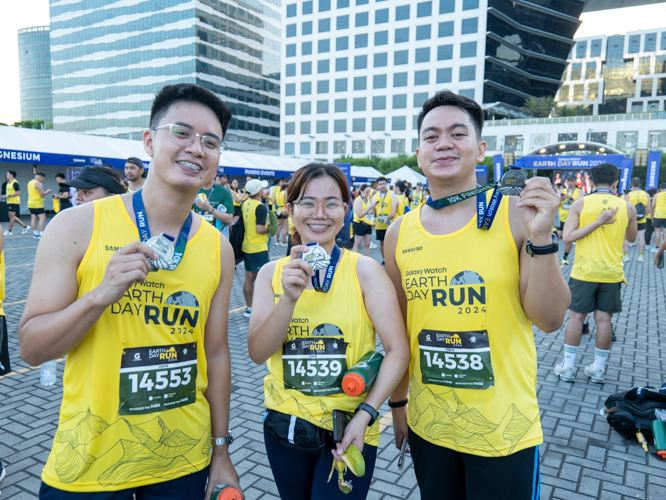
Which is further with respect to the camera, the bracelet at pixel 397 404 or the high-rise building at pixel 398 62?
the high-rise building at pixel 398 62

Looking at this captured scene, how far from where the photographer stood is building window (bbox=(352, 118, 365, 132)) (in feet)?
221

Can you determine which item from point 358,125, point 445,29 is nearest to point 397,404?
point 358,125

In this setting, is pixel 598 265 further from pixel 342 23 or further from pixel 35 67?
pixel 35 67

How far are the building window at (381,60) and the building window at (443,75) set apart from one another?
8.68 meters

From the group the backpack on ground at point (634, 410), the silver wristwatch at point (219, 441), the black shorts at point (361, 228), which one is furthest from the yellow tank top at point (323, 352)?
the black shorts at point (361, 228)

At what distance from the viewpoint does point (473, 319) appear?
1.92 meters

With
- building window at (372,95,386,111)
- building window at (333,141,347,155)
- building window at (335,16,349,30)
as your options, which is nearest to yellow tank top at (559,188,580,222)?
building window at (372,95,386,111)

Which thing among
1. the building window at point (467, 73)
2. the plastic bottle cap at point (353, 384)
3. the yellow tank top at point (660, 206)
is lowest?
the plastic bottle cap at point (353, 384)

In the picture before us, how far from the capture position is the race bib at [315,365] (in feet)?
6.19

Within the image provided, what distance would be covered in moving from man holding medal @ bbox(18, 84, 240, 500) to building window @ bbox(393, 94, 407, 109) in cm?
6714

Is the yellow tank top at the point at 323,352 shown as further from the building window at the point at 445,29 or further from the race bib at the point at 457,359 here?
the building window at the point at 445,29

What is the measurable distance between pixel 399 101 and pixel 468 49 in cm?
1138

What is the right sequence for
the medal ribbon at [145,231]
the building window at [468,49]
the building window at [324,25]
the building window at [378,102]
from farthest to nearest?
the building window at [324,25]
the building window at [378,102]
the building window at [468,49]
the medal ribbon at [145,231]

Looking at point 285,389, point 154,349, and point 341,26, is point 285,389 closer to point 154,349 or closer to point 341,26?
point 154,349
